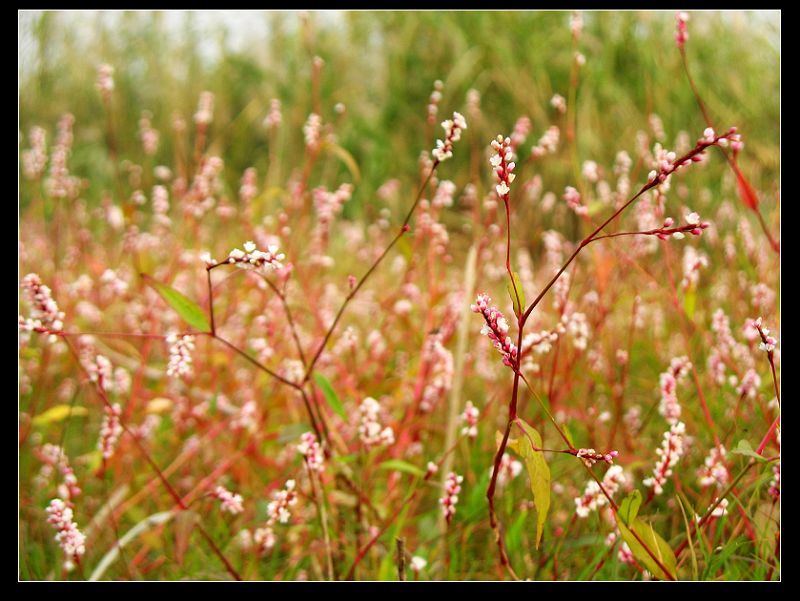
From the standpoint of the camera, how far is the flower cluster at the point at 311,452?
0.98 metres

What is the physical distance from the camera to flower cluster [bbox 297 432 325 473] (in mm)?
978

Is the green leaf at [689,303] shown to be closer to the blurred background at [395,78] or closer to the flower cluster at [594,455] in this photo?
the flower cluster at [594,455]

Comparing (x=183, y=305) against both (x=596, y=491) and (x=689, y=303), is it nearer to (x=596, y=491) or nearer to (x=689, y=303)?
(x=596, y=491)

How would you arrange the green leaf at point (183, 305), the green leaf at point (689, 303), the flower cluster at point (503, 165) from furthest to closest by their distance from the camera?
the green leaf at point (689, 303)
the green leaf at point (183, 305)
the flower cluster at point (503, 165)

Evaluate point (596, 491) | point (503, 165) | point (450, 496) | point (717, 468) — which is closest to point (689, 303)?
point (717, 468)

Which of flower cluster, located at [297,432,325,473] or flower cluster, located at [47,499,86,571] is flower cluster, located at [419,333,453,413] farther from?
flower cluster, located at [47,499,86,571]

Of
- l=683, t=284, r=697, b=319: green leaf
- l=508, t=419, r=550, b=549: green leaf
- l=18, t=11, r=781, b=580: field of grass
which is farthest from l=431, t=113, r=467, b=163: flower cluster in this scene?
l=683, t=284, r=697, b=319: green leaf

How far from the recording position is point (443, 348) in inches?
54.0

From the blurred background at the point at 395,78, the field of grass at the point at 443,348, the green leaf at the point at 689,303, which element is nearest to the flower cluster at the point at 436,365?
the field of grass at the point at 443,348

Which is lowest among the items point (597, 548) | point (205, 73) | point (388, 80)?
point (597, 548)

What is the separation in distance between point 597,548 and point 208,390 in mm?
1063
